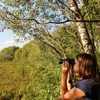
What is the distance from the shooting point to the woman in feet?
10.6

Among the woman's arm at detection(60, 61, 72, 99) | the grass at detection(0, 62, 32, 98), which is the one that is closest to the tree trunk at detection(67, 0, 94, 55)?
the woman's arm at detection(60, 61, 72, 99)

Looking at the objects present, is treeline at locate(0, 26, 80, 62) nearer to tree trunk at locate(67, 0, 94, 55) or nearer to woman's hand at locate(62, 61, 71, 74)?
tree trunk at locate(67, 0, 94, 55)

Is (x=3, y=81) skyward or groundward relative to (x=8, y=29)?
groundward

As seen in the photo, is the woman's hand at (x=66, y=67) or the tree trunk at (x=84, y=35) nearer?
the woman's hand at (x=66, y=67)

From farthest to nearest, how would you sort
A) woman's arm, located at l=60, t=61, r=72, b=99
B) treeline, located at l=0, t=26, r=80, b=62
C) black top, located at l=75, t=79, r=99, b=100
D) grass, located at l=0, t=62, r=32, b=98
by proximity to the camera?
grass, located at l=0, t=62, r=32, b=98
treeline, located at l=0, t=26, r=80, b=62
woman's arm, located at l=60, t=61, r=72, b=99
black top, located at l=75, t=79, r=99, b=100

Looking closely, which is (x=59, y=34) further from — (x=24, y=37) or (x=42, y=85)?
(x=42, y=85)

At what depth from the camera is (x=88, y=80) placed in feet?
10.7

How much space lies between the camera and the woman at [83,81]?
10.6ft

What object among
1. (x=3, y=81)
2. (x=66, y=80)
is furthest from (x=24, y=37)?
(x=3, y=81)

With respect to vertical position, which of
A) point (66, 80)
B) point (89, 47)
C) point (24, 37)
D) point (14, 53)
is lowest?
point (66, 80)

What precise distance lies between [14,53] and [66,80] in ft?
232

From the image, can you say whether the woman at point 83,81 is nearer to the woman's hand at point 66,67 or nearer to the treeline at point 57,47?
the woman's hand at point 66,67

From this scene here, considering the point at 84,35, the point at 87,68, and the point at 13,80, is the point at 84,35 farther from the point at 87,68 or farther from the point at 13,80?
the point at 13,80

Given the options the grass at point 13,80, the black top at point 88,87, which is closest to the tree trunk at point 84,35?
the black top at point 88,87
